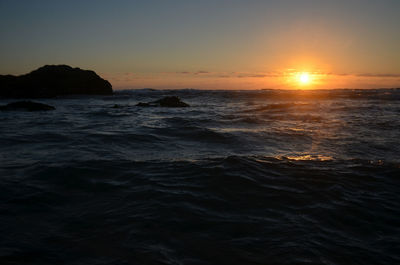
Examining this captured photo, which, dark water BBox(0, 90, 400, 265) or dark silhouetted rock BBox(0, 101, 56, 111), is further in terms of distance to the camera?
dark silhouetted rock BBox(0, 101, 56, 111)

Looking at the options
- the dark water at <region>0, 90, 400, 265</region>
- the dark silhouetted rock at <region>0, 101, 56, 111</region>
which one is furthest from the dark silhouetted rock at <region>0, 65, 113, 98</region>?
the dark water at <region>0, 90, 400, 265</region>

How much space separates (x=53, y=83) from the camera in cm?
4547

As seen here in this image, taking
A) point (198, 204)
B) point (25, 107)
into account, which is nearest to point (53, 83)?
point (25, 107)

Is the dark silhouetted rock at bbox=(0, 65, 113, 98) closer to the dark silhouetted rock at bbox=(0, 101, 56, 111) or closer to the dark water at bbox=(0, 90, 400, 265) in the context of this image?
the dark silhouetted rock at bbox=(0, 101, 56, 111)

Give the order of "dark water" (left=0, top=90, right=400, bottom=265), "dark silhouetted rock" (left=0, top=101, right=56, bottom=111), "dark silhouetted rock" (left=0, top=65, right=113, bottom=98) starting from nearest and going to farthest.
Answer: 1. "dark water" (left=0, top=90, right=400, bottom=265)
2. "dark silhouetted rock" (left=0, top=101, right=56, bottom=111)
3. "dark silhouetted rock" (left=0, top=65, right=113, bottom=98)

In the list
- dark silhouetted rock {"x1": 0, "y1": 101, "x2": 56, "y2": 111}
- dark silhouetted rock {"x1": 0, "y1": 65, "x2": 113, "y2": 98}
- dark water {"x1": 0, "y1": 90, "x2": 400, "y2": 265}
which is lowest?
dark water {"x1": 0, "y1": 90, "x2": 400, "y2": 265}

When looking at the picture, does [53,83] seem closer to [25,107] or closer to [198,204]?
[25,107]

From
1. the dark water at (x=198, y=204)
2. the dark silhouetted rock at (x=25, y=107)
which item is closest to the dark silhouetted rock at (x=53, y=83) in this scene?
the dark silhouetted rock at (x=25, y=107)

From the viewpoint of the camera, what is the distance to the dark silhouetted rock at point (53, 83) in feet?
122

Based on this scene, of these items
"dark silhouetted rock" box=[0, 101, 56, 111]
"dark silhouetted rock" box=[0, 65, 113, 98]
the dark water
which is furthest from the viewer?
"dark silhouetted rock" box=[0, 65, 113, 98]

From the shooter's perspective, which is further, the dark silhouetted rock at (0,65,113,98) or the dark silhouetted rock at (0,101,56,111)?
the dark silhouetted rock at (0,65,113,98)

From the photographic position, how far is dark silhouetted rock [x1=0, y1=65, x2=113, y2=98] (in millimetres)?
37188

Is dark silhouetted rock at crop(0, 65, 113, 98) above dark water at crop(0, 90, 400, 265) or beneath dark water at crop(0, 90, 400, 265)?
above

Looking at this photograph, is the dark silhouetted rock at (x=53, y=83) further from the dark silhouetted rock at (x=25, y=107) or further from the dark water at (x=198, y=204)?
the dark water at (x=198, y=204)
